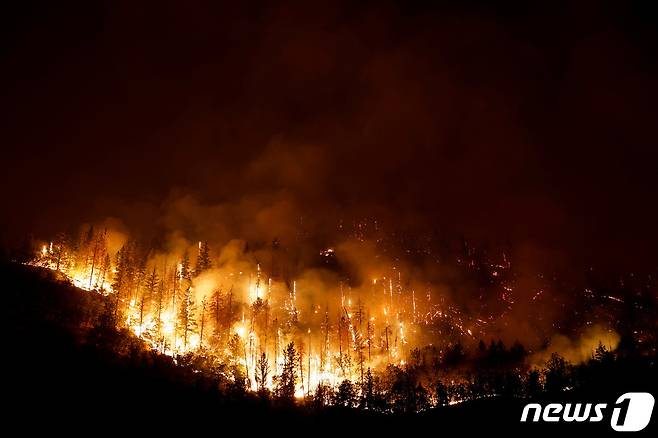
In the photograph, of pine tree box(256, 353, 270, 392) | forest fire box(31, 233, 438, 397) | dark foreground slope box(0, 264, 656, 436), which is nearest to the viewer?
dark foreground slope box(0, 264, 656, 436)

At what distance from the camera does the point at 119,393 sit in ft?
223

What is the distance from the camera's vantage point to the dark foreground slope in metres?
59.4

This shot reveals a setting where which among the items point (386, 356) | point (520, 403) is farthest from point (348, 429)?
point (386, 356)

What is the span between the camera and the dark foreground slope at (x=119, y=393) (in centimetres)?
5939

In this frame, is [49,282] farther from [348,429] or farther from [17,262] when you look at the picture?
[348,429]

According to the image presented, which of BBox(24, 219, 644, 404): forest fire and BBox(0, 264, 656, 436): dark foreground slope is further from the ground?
BBox(24, 219, 644, 404): forest fire

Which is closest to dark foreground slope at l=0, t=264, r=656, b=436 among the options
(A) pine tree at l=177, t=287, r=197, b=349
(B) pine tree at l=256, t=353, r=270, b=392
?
(B) pine tree at l=256, t=353, r=270, b=392

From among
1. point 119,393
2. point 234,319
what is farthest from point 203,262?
point 119,393

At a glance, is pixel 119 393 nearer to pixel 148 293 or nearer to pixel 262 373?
pixel 262 373

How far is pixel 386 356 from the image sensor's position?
566ft

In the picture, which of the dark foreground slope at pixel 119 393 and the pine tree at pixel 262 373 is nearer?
the dark foreground slope at pixel 119 393

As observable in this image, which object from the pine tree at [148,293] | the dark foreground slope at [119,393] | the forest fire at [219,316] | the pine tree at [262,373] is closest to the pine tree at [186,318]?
the forest fire at [219,316]

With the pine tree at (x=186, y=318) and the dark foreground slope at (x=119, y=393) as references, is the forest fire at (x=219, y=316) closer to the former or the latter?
the pine tree at (x=186, y=318)

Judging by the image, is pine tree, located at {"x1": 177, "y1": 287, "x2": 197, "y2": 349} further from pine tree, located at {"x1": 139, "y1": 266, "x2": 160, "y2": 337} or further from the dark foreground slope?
the dark foreground slope
